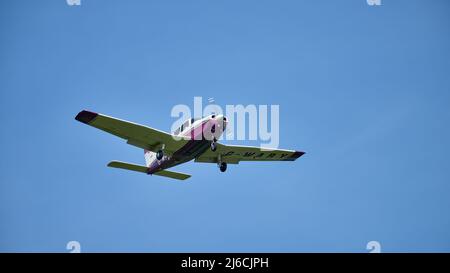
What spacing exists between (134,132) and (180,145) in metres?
2.85

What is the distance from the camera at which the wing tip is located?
111ft

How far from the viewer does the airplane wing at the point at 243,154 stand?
1564 inches

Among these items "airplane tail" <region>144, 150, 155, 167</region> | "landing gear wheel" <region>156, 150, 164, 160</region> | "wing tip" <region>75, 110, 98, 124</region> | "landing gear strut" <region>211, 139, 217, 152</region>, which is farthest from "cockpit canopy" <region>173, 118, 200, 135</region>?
"wing tip" <region>75, 110, 98, 124</region>

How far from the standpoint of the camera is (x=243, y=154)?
41.0 metres

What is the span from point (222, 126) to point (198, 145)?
2.18 m

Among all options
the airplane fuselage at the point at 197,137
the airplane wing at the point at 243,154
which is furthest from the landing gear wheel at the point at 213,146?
the airplane wing at the point at 243,154

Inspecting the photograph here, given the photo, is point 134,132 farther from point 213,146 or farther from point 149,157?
point 149,157

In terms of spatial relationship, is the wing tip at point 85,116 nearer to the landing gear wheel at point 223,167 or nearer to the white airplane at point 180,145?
the white airplane at point 180,145
